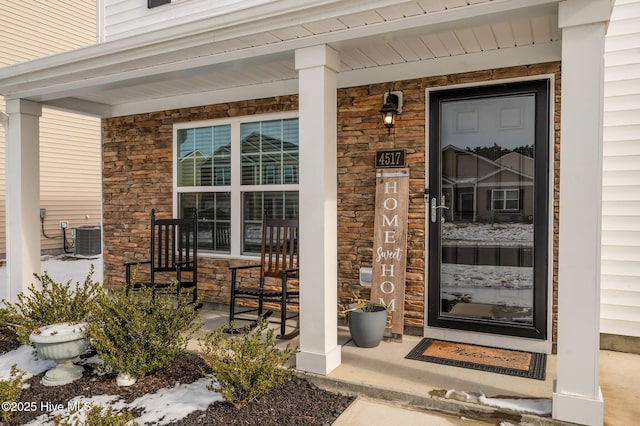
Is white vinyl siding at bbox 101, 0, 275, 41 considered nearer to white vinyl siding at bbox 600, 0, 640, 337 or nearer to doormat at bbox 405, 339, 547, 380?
white vinyl siding at bbox 600, 0, 640, 337

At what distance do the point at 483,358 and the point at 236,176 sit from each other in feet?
10.0

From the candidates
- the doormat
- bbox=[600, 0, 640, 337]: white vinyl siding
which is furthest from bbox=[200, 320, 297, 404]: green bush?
bbox=[600, 0, 640, 337]: white vinyl siding

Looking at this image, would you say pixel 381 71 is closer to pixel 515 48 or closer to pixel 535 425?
pixel 515 48

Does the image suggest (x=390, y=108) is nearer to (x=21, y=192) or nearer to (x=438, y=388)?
(x=438, y=388)

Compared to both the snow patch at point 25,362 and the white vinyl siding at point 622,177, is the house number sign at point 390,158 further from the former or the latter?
the snow patch at point 25,362

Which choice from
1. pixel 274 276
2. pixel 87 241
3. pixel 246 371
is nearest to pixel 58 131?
pixel 87 241

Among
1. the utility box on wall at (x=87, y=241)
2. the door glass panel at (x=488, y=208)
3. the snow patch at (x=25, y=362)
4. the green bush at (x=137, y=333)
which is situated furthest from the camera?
the utility box on wall at (x=87, y=241)

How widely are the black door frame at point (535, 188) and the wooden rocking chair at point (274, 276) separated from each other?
4.30 feet

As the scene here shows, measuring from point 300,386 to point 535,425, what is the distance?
1419 mm

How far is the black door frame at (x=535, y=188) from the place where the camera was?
12.0 ft

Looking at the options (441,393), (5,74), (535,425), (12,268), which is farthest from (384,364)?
(5,74)

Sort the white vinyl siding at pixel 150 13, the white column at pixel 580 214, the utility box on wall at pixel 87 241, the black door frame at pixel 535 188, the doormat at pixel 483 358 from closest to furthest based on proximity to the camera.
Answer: the white column at pixel 580 214, the doormat at pixel 483 358, the black door frame at pixel 535 188, the white vinyl siding at pixel 150 13, the utility box on wall at pixel 87 241

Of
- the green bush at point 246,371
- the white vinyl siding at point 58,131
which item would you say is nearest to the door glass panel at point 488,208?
the green bush at point 246,371

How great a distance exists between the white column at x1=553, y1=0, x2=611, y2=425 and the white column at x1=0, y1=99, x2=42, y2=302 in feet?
15.8
